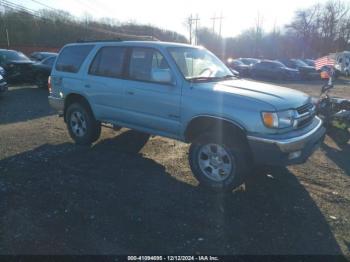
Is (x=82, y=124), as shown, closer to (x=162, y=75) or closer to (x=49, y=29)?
(x=162, y=75)

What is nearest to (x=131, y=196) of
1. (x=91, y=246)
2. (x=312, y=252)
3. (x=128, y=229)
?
(x=128, y=229)

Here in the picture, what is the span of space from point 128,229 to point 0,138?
15.4 feet

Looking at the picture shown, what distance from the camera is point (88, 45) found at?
6312 mm

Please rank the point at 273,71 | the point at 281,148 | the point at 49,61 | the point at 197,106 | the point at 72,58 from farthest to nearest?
the point at 273,71
the point at 49,61
the point at 72,58
the point at 197,106
the point at 281,148

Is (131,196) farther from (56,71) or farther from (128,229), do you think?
(56,71)

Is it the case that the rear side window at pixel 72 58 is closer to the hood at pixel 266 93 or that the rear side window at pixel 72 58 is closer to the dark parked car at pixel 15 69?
the hood at pixel 266 93

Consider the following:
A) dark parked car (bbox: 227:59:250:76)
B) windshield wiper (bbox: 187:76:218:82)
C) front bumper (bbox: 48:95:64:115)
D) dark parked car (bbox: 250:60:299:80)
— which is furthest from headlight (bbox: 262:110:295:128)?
dark parked car (bbox: 227:59:250:76)

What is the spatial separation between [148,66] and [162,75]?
22.8 inches

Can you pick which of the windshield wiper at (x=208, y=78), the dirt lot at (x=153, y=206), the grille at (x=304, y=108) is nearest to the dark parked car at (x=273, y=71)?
the dirt lot at (x=153, y=206)

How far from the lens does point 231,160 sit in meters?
4.40

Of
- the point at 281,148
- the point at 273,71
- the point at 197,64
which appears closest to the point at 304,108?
the point at 281,148

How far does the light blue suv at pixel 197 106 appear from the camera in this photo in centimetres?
417

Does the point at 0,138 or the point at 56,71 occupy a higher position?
the point at 56,71

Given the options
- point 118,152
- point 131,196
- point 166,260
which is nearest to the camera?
point 166,260
